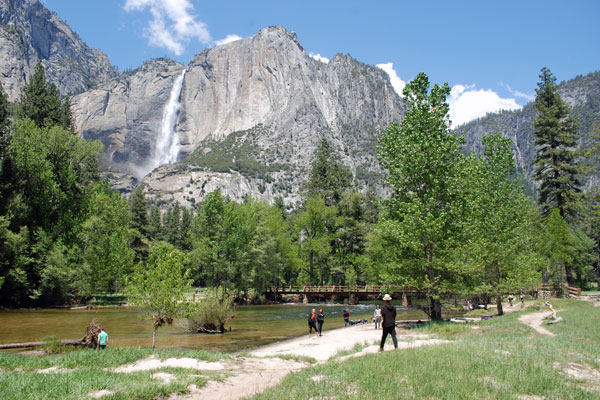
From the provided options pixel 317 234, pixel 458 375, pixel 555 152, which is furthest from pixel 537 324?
pixel 317 234

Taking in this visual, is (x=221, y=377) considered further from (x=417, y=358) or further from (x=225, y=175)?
(x=225, y=175)

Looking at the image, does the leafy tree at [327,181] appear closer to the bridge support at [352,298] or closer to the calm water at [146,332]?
the bridge support at [352,298]

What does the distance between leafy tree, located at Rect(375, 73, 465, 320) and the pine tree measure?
22970 mm

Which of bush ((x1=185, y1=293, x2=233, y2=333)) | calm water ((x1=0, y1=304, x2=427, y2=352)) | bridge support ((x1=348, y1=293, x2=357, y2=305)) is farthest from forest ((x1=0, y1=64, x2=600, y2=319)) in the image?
bush ((x1=185, y1=293, x2=233, y2=333))

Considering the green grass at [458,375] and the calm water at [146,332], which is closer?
the green grass at [458,375]

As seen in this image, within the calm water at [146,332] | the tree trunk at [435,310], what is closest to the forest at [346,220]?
the tree trunk at [435,310]

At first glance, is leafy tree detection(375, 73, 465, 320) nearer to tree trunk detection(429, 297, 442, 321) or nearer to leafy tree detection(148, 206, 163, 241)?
tree trunk detection(429, 297, 442, 321)

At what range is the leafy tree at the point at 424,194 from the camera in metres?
22.1

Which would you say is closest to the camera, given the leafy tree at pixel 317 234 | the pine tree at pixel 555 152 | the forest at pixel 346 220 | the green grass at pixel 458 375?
the green grass at pixel 458 375

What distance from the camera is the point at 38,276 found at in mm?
39938

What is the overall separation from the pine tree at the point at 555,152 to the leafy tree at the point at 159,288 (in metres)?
37.9

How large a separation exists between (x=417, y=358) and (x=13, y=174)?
1754 inches

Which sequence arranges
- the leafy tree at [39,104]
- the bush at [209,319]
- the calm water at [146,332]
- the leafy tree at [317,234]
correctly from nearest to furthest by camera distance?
the calm water at [146,332], the bush at [209,319], the leafy tree at [39,104], the leafy tree at [317,234]

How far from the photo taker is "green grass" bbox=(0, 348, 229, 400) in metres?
8.11
